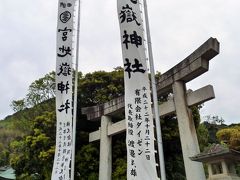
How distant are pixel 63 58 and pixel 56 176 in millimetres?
3135

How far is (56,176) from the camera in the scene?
7562mm

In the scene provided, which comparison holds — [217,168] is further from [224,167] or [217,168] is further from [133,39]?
[133,39]

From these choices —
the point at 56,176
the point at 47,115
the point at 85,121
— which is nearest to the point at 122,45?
the point at 56,176

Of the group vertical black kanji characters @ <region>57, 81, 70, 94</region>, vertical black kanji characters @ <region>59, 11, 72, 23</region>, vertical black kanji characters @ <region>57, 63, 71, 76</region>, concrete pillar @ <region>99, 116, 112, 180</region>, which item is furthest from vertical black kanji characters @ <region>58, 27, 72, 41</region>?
concrete pillar @ <region>99, 116, 112, 180</region>

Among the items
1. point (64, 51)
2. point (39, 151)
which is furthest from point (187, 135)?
point (39, 151)

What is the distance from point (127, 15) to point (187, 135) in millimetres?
3777

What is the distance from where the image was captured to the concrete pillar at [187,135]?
8070 mm

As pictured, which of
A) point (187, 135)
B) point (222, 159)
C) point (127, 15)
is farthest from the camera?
point (187, 135)

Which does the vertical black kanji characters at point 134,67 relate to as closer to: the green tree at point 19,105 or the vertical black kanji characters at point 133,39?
the vertical black kanji characters at point 133,39

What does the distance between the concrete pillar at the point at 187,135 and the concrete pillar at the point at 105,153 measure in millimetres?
3335

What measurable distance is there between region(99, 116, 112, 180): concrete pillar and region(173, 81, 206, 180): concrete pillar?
333cm

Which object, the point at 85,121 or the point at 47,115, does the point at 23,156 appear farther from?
the point at 85,121

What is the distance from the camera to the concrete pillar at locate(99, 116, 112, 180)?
1075 centimetres

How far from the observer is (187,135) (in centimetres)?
831
